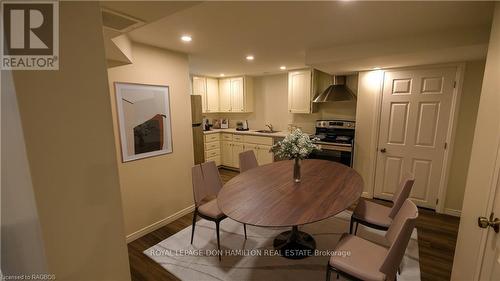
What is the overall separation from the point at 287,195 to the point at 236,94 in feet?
12.8

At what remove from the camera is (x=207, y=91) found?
5.39 m

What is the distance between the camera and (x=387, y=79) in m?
3.36

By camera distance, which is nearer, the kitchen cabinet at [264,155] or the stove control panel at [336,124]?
the stove control panel at [336,124]

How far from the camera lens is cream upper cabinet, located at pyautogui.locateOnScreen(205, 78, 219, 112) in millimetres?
5426

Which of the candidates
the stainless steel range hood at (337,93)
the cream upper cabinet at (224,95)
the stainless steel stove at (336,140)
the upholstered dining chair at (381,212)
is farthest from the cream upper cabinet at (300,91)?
the upholstered dining chair at (381,212)

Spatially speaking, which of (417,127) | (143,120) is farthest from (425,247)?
(143,120)

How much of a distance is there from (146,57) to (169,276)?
2363 mm

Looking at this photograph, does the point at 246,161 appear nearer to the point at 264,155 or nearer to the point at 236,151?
the point at 264,155

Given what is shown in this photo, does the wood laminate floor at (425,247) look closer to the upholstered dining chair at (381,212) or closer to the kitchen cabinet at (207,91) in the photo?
the upholstered dining chair at (381,212)

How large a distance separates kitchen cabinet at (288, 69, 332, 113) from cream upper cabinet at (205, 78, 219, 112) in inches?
80.6

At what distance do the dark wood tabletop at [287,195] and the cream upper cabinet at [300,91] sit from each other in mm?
2024

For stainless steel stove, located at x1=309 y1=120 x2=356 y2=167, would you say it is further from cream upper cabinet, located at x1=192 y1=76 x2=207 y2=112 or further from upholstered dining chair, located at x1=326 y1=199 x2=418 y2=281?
cream upper cabinet, located at x1=192 y1=76 x2=207 y2=112

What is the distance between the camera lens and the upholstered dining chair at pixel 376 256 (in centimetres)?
135

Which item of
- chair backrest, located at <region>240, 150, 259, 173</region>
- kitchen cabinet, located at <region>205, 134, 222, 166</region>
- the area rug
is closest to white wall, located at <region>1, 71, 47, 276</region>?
the area rug
